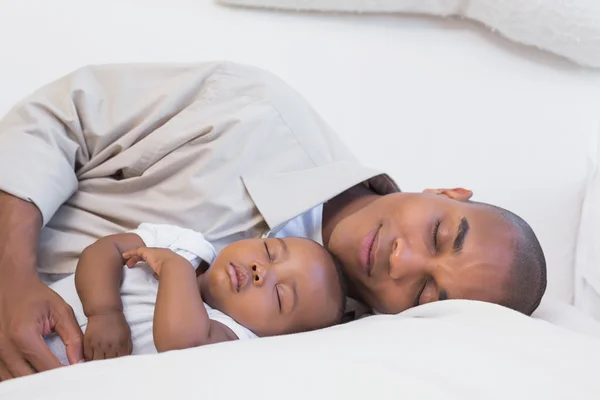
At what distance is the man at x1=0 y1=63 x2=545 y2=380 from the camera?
0.90 metres

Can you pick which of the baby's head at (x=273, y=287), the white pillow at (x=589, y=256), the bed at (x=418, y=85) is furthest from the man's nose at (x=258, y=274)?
the white pillow at (x=589, y=256)

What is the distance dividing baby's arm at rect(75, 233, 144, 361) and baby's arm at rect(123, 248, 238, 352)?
41 mm

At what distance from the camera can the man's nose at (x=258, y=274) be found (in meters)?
0.90

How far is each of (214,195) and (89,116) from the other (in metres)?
0.26

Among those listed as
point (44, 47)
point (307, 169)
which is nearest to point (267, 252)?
point (307, 169)

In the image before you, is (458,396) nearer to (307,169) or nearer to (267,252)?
(267,252)

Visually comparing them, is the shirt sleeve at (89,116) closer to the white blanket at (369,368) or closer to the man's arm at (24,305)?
the man's arm at (24,305)

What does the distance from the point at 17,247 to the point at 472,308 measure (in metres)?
0.63

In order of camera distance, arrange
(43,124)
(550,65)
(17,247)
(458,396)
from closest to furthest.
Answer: (458,396) → (17,247) → (43,124) → (550,65)

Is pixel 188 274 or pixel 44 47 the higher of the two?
pixel 44 47

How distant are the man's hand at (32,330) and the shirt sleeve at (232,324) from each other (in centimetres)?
17

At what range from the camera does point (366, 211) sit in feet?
3.36

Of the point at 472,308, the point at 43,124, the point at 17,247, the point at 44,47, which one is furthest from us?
the point at 44,47

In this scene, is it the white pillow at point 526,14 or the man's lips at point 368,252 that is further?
the white pillow at point 526,14
